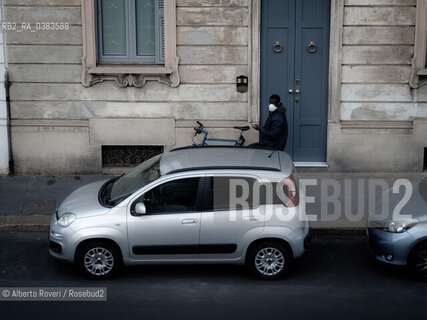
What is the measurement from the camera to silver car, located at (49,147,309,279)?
7.80m

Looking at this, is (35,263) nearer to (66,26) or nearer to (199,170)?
(199,170)

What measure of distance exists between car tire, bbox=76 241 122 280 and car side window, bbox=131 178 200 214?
0.64m

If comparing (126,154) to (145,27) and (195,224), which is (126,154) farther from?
(195,224)

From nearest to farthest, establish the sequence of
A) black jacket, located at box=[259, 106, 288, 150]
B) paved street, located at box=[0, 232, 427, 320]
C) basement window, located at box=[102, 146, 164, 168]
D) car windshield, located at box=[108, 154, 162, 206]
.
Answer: paved street, located at box=[0, 232, 427, 320], car windshield, located at box=[108, 154, 162, 206], black jacket, located at box=[259, 106, 288, 150], basement window, located at box=[102, 146, 164, 168]

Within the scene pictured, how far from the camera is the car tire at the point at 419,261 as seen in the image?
7.85m

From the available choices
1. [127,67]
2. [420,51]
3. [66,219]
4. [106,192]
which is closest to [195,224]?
[106,192]

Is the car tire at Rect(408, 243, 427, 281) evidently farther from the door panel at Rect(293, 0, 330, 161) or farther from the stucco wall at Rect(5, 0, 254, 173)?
the stucco wall at Rect(5, 0, 254, 173)

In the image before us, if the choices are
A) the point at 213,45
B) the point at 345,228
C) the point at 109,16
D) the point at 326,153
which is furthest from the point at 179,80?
the point at 345,228

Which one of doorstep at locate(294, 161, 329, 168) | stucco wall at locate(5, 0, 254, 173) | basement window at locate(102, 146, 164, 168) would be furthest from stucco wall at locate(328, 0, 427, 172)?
basement window at locate(102, 146, 164, 168)

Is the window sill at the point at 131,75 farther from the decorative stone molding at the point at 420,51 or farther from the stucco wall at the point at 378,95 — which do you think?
the decorative stone molding at the point at 420,51

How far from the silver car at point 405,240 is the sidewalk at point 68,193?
1.75 m

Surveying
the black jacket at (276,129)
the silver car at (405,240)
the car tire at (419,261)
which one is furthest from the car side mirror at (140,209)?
the black jacket at (276,129)

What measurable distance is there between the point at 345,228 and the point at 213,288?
10.0 feet

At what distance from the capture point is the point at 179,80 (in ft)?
41.5
